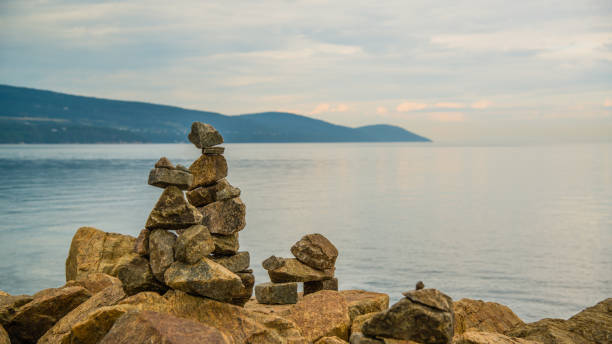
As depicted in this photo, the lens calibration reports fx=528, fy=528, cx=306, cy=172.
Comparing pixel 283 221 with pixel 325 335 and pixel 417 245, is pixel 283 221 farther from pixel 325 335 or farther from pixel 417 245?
pixel 325 335

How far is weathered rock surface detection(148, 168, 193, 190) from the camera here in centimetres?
1005

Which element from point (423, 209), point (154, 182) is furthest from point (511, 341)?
point (423, 209)

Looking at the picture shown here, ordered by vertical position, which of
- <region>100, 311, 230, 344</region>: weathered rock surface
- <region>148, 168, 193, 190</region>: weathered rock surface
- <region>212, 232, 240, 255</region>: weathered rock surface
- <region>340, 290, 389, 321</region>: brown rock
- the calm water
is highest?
<region>148, 168, 193, 190</region>: weathered rock surface

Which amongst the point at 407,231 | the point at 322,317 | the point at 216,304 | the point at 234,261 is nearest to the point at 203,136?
the point at 234,261

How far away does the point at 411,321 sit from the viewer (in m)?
8.00

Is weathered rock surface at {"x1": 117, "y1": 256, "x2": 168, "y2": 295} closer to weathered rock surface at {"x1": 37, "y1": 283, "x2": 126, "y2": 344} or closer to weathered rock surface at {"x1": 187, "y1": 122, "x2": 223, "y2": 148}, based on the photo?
weathered rock surface at {"x1": 37, "y1": 283, "x2": 126, "y2": 344}

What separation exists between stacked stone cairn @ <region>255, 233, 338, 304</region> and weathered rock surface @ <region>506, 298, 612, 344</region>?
472cm

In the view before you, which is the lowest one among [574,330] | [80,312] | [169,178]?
[574,330]

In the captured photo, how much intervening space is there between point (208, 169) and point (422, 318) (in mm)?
6820

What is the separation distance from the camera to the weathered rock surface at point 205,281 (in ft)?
29.8

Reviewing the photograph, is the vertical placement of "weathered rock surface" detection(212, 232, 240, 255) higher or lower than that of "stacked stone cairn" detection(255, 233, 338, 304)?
higher

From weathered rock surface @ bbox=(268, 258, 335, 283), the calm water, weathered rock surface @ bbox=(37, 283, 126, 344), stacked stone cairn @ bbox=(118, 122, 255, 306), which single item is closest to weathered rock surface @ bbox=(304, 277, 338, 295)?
weathered rock surface @ bbox=(268, 258, 335, 283)

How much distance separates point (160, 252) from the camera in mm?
9797

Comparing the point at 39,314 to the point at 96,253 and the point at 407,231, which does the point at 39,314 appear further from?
the point at 407,231
